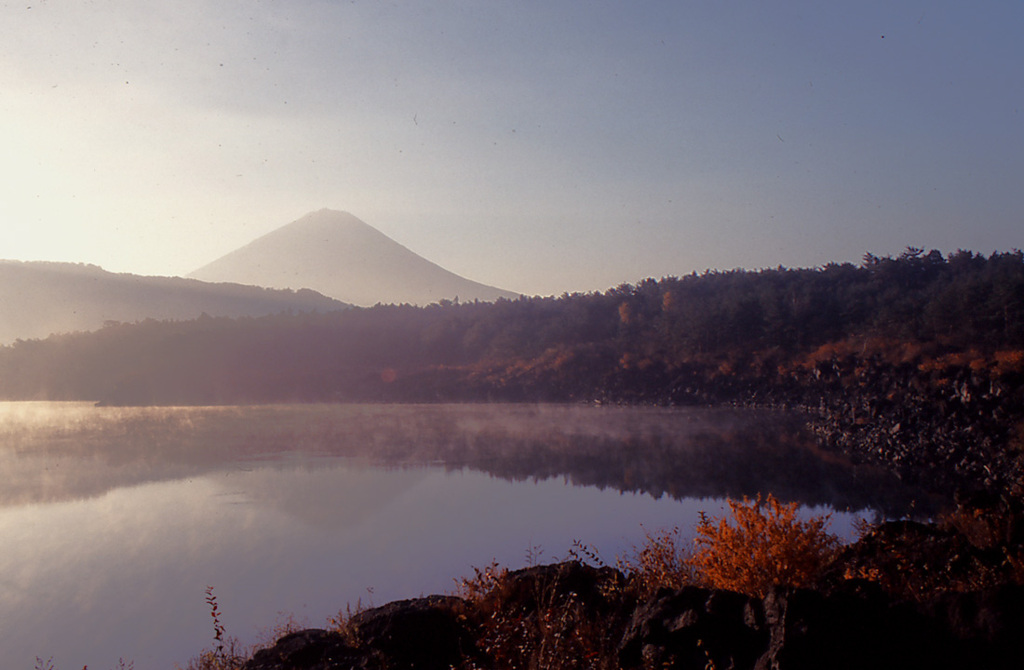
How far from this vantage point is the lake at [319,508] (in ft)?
27.7

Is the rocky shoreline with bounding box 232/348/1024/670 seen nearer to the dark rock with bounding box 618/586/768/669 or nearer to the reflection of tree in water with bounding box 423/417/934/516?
the dark rock with bounding box 618/586/768/669

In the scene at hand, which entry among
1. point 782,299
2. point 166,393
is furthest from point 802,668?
point 166,393

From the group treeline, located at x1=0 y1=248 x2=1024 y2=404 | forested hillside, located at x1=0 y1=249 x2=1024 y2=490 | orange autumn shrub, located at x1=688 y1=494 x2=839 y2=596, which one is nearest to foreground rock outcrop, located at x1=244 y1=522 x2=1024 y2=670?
orange autumn shrub, located at x1=688 y1=494 x2=839 y2=596

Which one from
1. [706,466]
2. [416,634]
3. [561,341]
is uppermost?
[561,341]

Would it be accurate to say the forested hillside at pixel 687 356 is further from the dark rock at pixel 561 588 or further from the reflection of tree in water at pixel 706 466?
the dark rock at pixel 561 588

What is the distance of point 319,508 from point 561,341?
36351mm

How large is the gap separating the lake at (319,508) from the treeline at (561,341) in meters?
9.33

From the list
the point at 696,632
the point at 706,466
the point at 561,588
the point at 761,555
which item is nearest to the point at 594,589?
the point at 561,588

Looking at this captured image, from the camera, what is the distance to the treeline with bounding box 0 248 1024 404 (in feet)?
117

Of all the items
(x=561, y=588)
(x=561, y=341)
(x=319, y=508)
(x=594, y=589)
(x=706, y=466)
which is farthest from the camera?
(x=561, y=341)

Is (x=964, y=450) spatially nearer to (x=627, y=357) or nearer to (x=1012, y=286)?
(x=1012, y=286)

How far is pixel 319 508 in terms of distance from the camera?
14250 millimetres

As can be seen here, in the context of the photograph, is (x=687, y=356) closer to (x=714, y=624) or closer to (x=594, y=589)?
(x=594, y=589)

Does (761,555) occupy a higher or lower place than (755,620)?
lower
